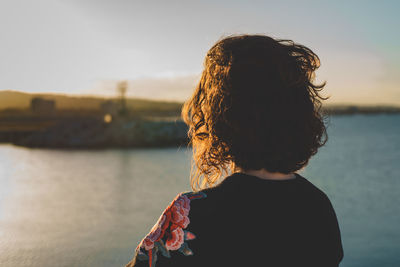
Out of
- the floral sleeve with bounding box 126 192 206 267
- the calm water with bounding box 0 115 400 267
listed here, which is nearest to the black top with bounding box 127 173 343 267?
the floral sleeve with bounding box 126 192 206 267

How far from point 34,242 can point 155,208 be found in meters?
1.71

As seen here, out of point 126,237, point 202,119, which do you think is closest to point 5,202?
point 126,237

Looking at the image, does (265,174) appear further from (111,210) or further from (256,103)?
(111,210)

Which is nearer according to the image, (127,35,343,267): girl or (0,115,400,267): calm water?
(127,35,343,267): girl

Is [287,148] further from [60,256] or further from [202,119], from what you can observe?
[60,256]

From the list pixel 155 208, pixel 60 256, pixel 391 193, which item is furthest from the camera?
pixel 391 193

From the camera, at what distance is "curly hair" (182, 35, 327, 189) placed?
2.25 feet

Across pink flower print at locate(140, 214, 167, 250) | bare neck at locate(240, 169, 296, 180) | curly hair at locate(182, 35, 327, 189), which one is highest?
curly hair at locate(182, 35, 327, 189)

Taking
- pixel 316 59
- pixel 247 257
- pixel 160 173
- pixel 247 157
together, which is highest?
pixel 316 59

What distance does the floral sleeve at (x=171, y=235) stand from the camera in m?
0.62

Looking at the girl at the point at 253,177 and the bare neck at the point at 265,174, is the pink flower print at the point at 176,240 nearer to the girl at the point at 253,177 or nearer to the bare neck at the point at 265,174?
the girl at the point at 253,177

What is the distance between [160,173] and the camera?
7.71 meters

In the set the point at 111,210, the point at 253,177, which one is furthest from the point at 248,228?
the point at 111,210

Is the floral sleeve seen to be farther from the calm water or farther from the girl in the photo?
the calm water
